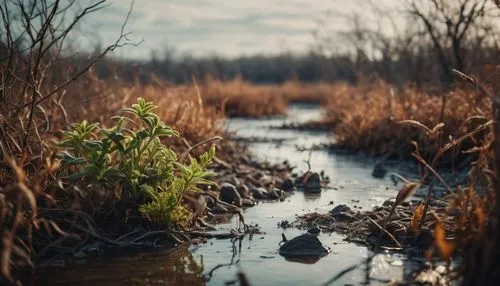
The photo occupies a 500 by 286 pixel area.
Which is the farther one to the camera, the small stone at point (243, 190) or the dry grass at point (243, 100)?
the dry grass at point (243, 100)

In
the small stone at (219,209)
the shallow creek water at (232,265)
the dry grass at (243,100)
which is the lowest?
the shallow creek water at (232,265)

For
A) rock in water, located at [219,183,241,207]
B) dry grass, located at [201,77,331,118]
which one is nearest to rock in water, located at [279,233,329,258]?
rock in water, located at [219,183,241,207]

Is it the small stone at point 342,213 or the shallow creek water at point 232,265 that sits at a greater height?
the small stone at point 342,213

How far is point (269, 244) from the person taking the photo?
3.93 m

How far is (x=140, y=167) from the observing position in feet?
13.2

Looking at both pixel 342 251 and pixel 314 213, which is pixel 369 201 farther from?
pixel 342 251

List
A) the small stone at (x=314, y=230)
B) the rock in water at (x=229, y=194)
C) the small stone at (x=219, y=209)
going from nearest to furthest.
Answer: the small stone at (x=314, y=230), the small stone at (x=219, y=209), the rock in water at (x=229, y=194)

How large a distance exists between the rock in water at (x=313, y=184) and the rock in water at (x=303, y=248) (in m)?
2.33

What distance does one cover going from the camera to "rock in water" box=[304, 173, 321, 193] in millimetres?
6097

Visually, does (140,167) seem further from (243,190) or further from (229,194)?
(243,190)

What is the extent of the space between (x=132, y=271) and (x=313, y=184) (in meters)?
3.10

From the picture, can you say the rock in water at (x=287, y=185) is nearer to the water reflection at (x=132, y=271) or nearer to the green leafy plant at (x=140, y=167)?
the green leafy plant at (x=140, y=167)

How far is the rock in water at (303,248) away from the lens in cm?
366

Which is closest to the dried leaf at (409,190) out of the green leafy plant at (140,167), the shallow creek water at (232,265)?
the shallow creek water at (232,265)
